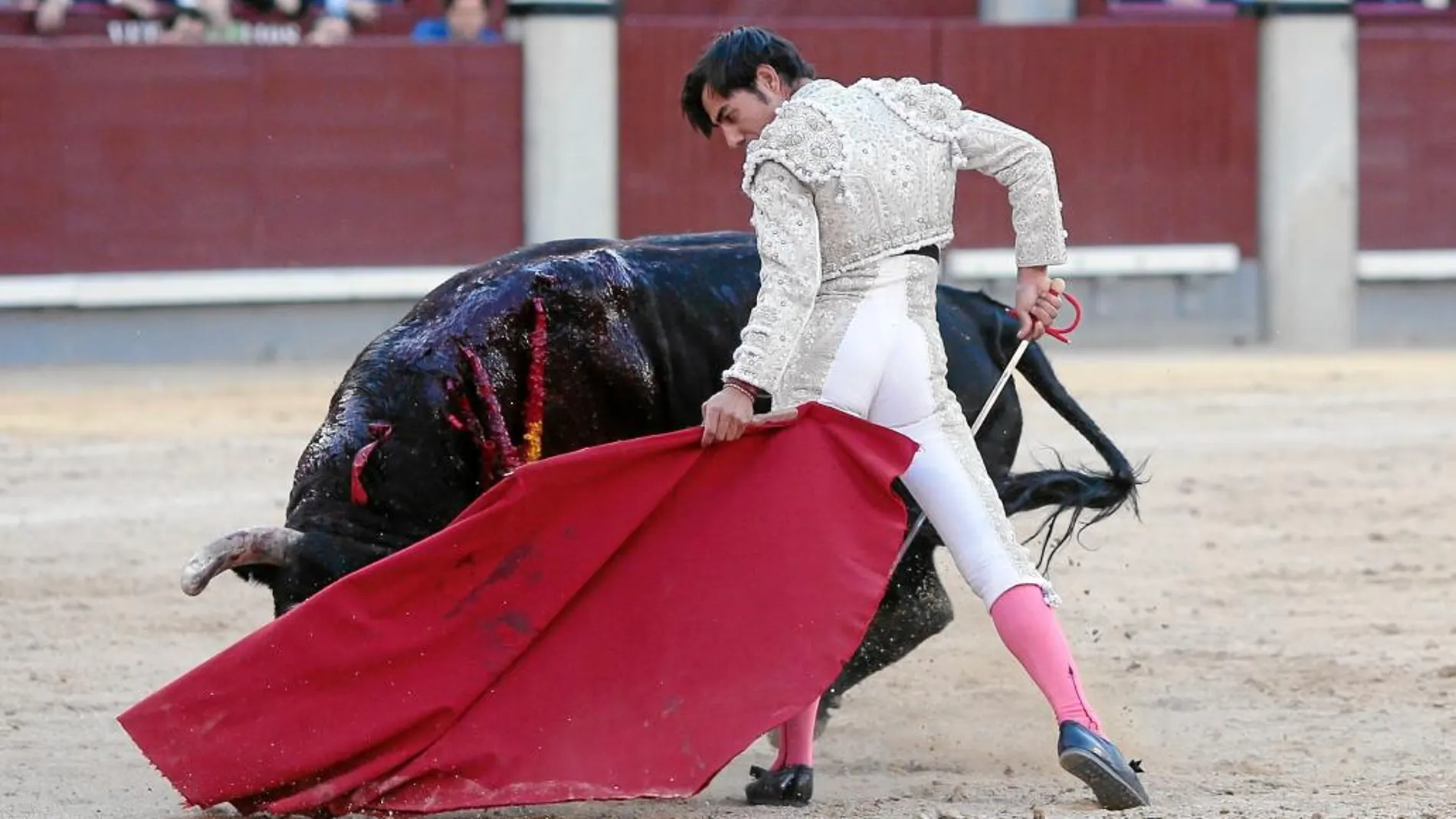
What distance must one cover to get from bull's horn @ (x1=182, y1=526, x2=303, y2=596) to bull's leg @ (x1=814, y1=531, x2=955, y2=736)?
96 cm

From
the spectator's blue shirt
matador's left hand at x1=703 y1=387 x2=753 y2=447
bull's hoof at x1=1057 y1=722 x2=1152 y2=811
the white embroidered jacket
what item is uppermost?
the spectator's blue shirt

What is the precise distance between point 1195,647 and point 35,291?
5452 millimetres

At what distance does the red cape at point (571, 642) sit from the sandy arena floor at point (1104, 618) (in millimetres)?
226

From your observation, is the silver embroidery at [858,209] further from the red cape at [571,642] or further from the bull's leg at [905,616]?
the bull's leg at [905,616]

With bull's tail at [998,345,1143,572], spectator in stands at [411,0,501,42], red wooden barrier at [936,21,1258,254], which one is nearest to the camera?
bull's tail at [998,345,1143,572]

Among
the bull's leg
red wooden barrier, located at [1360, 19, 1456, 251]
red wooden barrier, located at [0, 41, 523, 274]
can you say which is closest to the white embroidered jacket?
the bull's leg

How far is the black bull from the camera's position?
314cm

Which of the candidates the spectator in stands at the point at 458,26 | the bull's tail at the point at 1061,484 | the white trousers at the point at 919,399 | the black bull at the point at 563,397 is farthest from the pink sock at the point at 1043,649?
the spectator in stands at the point at 458,26

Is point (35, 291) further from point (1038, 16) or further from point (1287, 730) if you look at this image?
point (1287, 730)

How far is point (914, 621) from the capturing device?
11.8 feet

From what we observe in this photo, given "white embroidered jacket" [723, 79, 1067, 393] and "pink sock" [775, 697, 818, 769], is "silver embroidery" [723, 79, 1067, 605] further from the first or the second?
"pink sock" [775, 697, 818, 769]

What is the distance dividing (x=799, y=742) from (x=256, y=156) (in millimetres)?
6096

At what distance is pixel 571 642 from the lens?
9.44ft

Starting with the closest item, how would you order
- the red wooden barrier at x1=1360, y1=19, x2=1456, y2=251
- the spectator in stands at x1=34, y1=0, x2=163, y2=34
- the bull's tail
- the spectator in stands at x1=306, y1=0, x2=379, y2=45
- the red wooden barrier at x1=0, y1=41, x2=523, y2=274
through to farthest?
the bull's tail → the red wooden barrier at x1=0, y1=41, x2=523, y2=274 → the spectator in stands at x1=34, y1=0, x2=163, y2=34 → the spectator in stands at x1=306, y1=0, x2=379, y2=45 → the red wooden barrier at x1=1360, y1=19, x2=1456, y2=251
